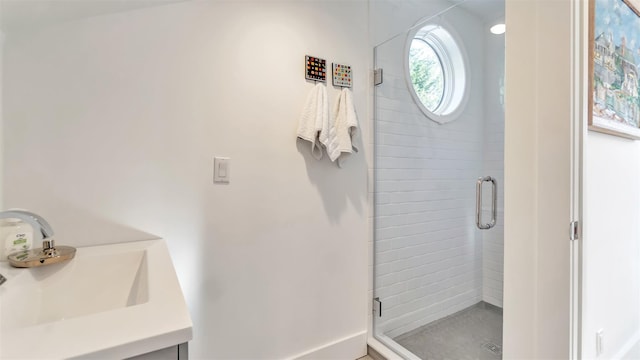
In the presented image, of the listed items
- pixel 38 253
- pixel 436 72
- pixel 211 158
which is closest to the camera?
pixel 38 253

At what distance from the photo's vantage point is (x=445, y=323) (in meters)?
1.81

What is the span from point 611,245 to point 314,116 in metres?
1.61

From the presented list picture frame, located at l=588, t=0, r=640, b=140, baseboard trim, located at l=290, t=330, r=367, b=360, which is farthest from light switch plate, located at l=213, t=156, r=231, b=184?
picture frame, located at l=588, t=0, r=640, b=140

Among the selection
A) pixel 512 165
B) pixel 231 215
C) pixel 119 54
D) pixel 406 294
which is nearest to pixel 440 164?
pixel 512 165

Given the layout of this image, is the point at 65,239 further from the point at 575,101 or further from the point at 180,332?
the point at 575,101

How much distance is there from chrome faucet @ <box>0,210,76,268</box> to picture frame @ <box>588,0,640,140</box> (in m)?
1.92

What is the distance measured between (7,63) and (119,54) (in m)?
0.33

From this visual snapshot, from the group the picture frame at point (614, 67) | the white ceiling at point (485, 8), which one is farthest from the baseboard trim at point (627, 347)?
the white ceiling at point (485, 8)

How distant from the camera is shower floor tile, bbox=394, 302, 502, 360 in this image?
1480 millimetres

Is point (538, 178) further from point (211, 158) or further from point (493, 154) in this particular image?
point (211, 158)

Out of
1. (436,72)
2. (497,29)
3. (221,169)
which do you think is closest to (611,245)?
(497,29)

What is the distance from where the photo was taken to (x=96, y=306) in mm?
864

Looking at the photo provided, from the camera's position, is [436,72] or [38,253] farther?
[436,72]

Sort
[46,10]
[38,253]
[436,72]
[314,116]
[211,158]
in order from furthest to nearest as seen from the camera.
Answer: [436,72] < [314,116] < [211,158] < [46,10] < [38,253]
